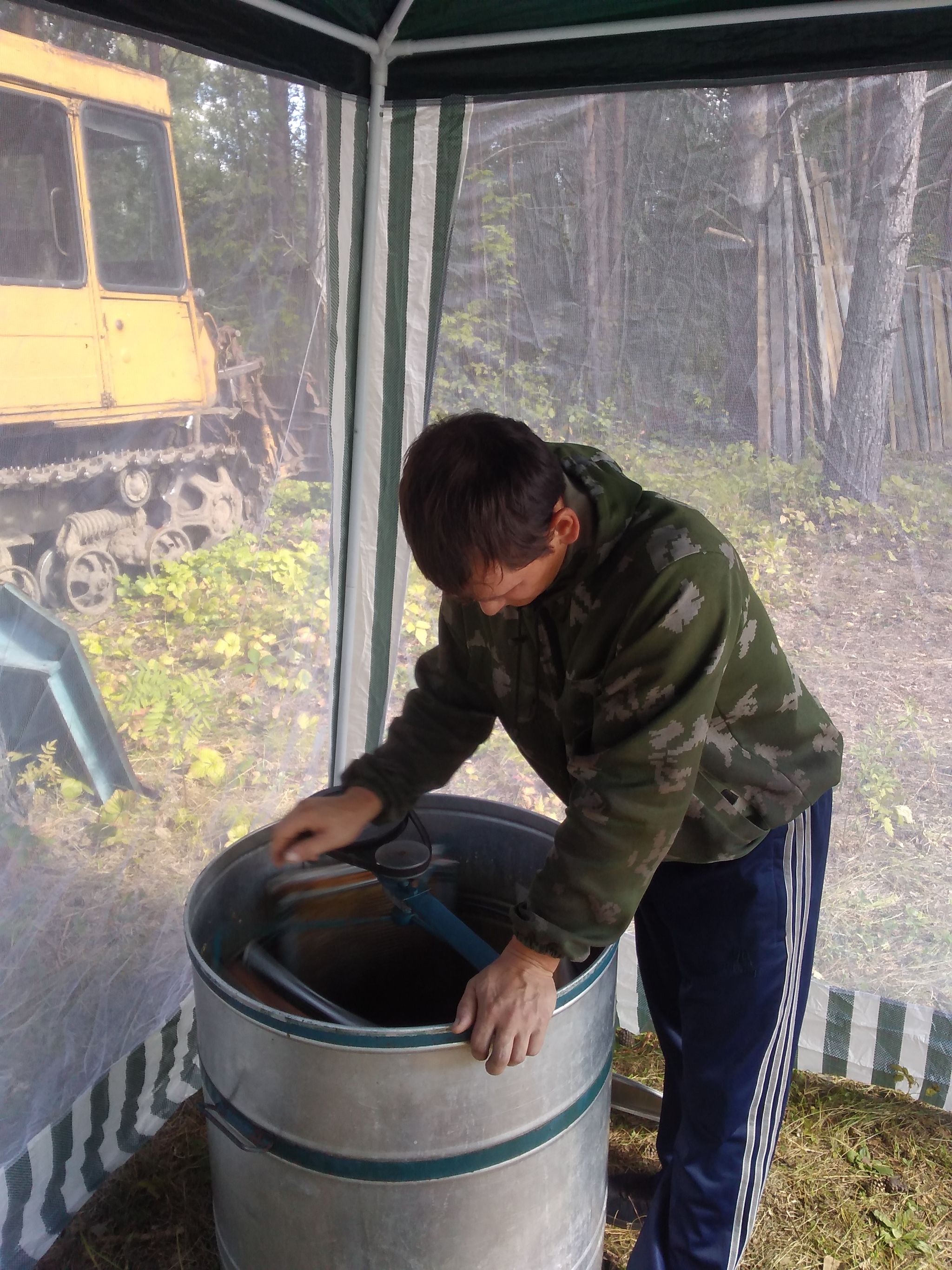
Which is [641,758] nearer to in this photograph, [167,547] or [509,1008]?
[509,1008]

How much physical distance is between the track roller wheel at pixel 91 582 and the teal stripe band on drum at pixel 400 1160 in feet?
2.70

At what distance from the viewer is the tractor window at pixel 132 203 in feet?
4.67

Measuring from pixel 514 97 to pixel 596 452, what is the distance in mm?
972

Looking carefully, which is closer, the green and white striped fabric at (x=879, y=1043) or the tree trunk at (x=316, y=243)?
the tree trunk at (x=316, y=243)

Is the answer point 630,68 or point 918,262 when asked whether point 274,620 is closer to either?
point 630,68

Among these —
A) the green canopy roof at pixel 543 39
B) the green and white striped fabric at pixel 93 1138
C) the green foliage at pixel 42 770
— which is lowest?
the green and white striped fabric at pixel 93 1138

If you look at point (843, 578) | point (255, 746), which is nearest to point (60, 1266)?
point (255, 746)

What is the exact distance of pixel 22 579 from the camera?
144 cm

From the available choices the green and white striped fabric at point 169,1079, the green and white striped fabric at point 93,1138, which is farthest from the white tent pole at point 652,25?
the green and white striped fabric at point 93,1138

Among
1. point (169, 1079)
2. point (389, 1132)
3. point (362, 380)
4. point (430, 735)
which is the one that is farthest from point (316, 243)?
point (169, 1079)

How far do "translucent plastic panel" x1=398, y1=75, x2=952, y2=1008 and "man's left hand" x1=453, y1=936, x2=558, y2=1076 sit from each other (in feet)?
3.59

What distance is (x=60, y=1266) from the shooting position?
5.80 ft

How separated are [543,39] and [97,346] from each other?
1015 mm

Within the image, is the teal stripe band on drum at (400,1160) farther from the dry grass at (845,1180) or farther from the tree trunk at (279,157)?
the tree trunk at (279,157)
